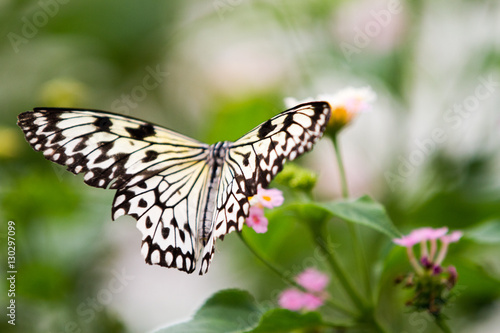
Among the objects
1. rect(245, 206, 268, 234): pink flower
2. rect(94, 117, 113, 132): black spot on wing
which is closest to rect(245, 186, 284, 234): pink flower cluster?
rect(245, 206, 268, 234): pink flower

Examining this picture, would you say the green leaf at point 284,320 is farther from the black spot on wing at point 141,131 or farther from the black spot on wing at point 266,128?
the black spot on wing at point 141,131

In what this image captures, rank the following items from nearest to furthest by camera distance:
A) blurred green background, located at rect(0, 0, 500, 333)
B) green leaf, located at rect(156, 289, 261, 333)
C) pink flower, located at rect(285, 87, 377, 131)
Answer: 1. green leaf, located at rect(156, 289, 261, 333)
2. pink flower, located at rect(285, 87, 377, 131)
3. blurred green background, located at rect(0, 0, 500, 333)

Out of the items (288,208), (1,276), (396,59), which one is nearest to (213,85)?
(396,59)

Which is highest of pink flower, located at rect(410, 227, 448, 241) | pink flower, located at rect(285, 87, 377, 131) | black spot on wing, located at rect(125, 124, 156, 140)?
pink flower, located at rect(285, 87, 377, 131)

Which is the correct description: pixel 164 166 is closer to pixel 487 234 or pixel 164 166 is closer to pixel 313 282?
pixel 313 282

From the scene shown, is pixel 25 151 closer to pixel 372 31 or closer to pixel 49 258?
pixel 49 258

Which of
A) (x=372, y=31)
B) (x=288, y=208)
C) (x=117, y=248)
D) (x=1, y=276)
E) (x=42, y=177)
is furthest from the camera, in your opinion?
(x=372, y=31)

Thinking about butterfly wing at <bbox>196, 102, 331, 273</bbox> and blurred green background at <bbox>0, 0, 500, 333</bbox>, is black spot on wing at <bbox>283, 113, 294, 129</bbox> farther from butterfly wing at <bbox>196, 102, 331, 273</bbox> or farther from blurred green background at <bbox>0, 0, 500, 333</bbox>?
blurred green background at <bbox>0, 0, 500, 333</bbox>
